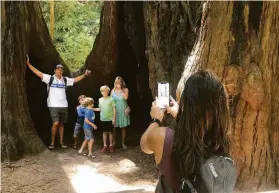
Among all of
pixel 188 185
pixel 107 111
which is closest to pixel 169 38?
pixel 107 111

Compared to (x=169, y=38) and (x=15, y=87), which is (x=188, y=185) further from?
(x=15, y=87)

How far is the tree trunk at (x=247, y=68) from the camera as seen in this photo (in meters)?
4.90

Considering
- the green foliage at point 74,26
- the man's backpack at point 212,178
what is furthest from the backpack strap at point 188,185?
the green foliage at point 74,26

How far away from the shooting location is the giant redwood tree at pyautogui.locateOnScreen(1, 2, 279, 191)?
496 centimetres

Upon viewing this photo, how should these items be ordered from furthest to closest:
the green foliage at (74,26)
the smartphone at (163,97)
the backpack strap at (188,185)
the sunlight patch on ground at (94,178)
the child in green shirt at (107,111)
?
the green foliage at (74,26), the child in green shirt at (107,111), the sunlight patch on ground at (94,178), the smartphone at (163,97), the backpack strap at (188,185)

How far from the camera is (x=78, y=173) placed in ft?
21.8

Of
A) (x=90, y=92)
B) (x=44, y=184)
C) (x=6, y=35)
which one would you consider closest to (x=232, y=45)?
(x=44, y=184)

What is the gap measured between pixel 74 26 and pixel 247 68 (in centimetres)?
1300

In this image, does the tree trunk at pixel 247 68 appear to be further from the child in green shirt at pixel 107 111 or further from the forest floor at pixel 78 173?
the child in green shirt at pixel 107 111

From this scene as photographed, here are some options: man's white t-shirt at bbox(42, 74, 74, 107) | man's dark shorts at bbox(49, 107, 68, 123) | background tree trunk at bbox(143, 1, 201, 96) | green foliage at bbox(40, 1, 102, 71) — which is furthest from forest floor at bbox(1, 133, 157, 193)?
green foliage at bbox(40, 1, 102, 71)

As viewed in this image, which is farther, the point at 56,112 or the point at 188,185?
the point at 56,112

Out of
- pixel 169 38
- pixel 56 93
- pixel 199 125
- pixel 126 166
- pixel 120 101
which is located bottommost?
pixel 126 166

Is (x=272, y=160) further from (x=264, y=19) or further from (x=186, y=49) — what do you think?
(x=186, y=49)

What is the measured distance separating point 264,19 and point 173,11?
7.99 ft
